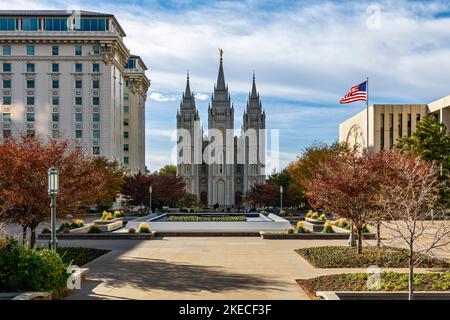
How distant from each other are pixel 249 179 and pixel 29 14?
66721 mm

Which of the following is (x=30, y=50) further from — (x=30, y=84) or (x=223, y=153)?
(x=223, y=153)

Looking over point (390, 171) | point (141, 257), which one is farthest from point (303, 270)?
point (390, 171)

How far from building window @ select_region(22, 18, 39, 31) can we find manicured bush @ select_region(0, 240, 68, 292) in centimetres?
7600

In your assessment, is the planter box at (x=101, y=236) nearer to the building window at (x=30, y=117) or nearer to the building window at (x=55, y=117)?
the building window at (x=55, y=117)

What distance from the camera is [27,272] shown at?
1362 centimetres

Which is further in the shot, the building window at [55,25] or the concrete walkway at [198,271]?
the building window at [55,25]

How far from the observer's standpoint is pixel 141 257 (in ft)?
77.0

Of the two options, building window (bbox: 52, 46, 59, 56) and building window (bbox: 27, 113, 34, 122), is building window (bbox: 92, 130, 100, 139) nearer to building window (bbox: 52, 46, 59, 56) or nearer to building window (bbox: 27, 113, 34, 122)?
building window (bbox: 27, 113, 34, 122)

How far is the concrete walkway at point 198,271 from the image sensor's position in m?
15.0

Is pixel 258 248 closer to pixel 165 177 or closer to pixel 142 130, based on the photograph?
pixel 165 177

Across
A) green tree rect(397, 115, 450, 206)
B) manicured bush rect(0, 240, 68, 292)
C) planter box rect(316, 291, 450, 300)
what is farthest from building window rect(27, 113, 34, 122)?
planter box rect(316, 291, 450, 300)

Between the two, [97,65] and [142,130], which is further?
[142,130]

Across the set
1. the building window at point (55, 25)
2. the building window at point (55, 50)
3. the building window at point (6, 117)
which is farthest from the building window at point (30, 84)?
the building window at point (55, 25)

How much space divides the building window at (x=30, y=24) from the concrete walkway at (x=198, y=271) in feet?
206
